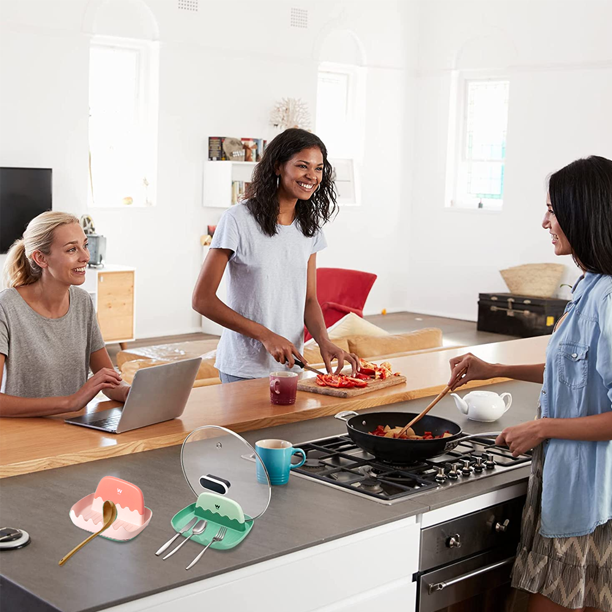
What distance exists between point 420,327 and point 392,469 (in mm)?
7864

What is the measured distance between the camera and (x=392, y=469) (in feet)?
7.09

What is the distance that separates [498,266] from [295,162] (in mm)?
7748

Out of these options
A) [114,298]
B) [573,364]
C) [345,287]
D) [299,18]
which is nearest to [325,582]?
[573,364]

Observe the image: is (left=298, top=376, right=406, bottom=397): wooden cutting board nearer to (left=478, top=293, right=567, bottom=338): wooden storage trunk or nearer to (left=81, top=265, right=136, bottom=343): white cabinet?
(left=81, top=265, right=136, bottom=343): white cabinet

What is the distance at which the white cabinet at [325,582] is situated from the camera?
155cm

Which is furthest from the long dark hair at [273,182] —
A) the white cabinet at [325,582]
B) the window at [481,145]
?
the window at [481,145]

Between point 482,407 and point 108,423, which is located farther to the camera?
point 482,407

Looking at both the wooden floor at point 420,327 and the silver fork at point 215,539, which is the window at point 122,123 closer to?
the wooden floor at point 420,327

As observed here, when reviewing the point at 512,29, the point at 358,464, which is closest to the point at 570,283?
the point at 512,29

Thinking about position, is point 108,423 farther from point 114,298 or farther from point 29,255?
point 114,298

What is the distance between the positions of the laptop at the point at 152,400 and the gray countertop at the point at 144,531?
0.12 meters

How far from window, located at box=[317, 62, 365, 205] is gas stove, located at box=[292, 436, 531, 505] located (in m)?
8.24

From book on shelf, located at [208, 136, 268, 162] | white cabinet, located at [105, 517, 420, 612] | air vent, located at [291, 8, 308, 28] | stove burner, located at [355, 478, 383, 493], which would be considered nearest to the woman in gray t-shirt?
stove burner, located at [355, 478, 383, 493]

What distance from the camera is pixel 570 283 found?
9.63 m
